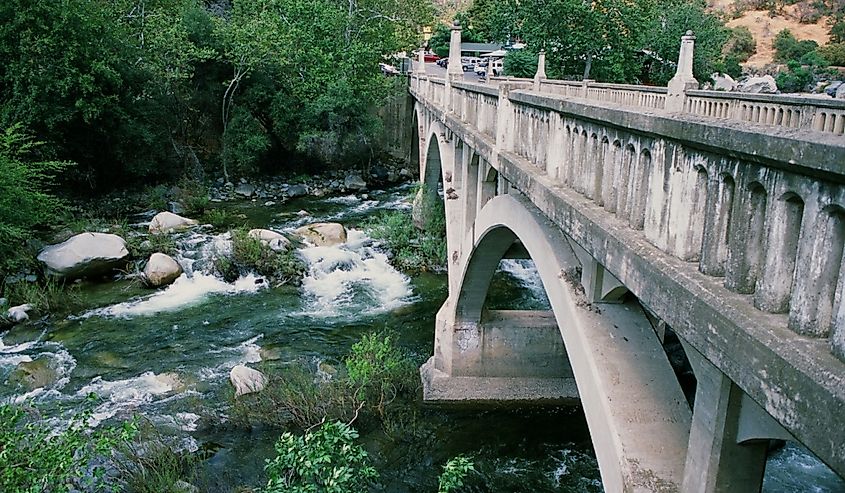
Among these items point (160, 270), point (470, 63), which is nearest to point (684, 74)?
point (160, 270)

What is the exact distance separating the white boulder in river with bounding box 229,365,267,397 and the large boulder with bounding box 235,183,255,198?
18.2 metres

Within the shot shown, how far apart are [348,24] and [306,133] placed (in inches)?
230

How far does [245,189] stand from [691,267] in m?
28.1

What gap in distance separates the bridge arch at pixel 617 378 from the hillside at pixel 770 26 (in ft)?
179

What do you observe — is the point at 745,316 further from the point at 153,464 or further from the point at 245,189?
the point at 245,189

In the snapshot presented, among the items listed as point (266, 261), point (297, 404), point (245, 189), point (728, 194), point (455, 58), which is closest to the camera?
point (728, 194)

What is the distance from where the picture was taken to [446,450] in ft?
36.8

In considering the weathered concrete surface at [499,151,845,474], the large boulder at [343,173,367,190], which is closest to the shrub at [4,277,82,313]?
the weathered concrete surface at [499,151,845,474]

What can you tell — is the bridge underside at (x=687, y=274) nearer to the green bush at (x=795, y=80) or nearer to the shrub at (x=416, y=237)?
the shrub at (x=416, y=237)

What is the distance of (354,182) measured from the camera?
32.3 metres

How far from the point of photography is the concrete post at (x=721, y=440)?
3.79m

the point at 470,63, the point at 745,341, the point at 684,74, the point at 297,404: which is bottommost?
the point at 297,404

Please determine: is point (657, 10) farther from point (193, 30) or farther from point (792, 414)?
point (792, 414)

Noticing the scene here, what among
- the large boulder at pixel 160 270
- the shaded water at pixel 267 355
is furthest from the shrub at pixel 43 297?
the large boulder at pixel 160 270
